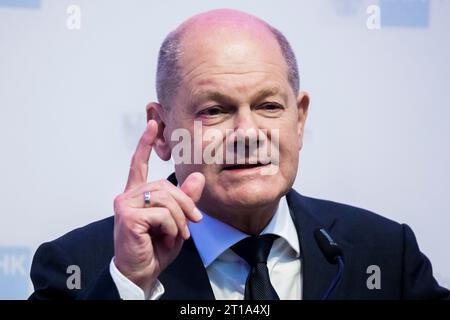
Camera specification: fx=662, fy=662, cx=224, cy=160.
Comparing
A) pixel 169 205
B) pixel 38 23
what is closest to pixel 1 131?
pixel 38 23

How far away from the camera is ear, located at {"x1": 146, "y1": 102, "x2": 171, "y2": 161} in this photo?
1.76 meters

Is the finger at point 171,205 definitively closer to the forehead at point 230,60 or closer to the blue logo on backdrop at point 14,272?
the forehead at point 230,60

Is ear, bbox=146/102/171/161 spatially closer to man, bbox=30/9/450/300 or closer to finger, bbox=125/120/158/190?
man, bbox=30/9/450/300

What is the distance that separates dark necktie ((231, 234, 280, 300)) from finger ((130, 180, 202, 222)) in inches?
11.1

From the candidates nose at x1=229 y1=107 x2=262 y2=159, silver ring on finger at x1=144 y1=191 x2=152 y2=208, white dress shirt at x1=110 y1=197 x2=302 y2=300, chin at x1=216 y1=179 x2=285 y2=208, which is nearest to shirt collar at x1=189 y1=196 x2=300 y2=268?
white dress shirt at x1=110 y1=197 x2=302 y2=300

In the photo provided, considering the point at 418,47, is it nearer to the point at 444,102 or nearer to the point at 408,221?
the point at 444,102

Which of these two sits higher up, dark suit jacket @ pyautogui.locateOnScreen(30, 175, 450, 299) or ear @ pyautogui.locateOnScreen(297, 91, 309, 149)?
ear @ pyautogui.locateOnScreen(297, 91, 309, 149)

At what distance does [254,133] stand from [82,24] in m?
0.64

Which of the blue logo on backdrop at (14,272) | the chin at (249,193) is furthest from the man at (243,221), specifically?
the blue logo on backdrop at (14,272)

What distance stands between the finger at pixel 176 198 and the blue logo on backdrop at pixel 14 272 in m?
0.60

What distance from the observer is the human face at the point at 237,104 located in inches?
Answer: 63.1

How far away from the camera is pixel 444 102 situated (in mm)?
1980
